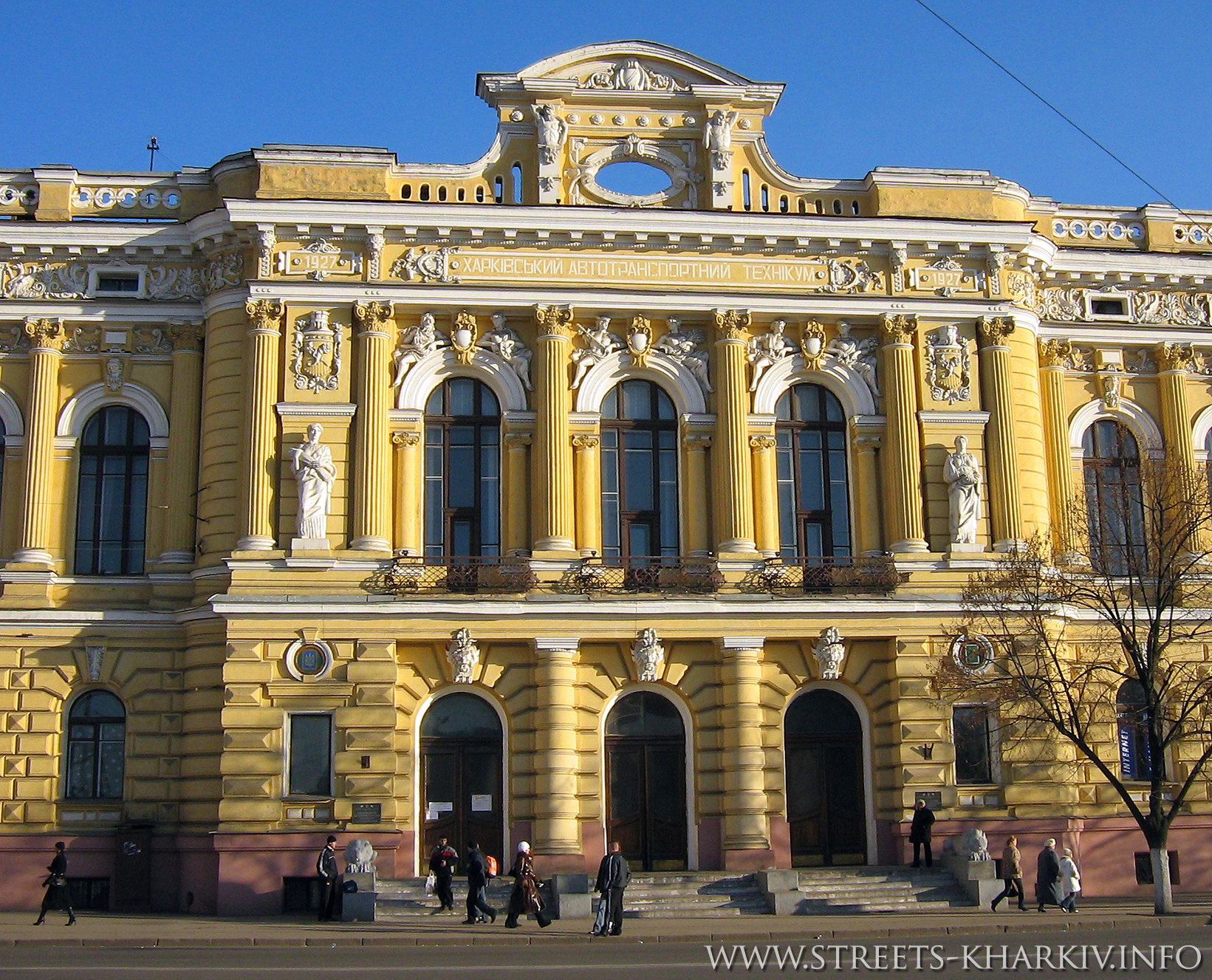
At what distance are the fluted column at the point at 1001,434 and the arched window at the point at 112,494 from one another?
19.2 metres

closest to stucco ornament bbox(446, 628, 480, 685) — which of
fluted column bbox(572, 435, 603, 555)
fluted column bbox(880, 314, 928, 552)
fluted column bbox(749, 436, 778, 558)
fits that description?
fluted column bbox(572, 435, 603, 555)

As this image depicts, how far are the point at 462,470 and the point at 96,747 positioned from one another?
9972mm

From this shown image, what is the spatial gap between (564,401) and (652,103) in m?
7.51

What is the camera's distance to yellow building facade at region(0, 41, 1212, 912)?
31562 millimetres

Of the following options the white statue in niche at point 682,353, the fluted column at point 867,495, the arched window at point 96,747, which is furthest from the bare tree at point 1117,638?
the arched window at point 96,747

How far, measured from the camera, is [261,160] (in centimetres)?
3347

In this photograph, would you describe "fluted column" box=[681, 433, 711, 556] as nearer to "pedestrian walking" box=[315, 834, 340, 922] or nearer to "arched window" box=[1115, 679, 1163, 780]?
"arched window" box=[1115, 679, 1163, 780]

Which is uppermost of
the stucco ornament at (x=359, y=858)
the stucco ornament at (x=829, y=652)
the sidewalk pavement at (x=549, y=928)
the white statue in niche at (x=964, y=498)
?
the white statue in niche at (x=964, y=498)

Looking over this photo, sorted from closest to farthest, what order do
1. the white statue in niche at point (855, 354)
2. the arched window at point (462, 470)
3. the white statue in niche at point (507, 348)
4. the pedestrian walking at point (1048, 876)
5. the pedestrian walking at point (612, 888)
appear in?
1. the pedestrian walking at point (612, 888)
2. the pedestrian walking at point (1048, 876)
3. the arched window at point (462, 470)
4. the white statue in niche at point (507, 348)
5. the white statue in niche at point (855, 354)

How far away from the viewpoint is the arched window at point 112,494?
111ft

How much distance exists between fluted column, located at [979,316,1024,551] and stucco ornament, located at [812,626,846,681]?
169 inches

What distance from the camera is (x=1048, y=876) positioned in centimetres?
2853

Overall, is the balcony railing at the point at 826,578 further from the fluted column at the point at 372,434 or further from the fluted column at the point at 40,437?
the fluted column at the point at 40,437

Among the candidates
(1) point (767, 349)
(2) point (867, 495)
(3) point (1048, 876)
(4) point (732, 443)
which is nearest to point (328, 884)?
(4) point (732, 443)
